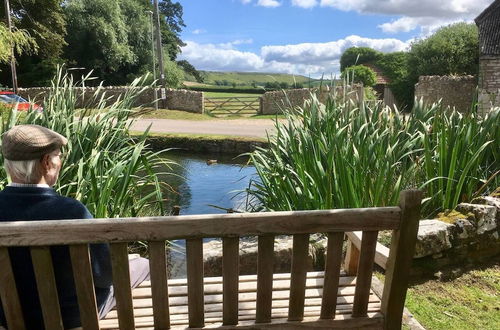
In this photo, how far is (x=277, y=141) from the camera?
13.4 ft

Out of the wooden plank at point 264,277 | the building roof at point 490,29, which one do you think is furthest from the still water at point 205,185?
the building roof at point 490,29

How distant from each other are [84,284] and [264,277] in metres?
0.58

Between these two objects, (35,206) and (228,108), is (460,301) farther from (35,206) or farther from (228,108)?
(228,108)

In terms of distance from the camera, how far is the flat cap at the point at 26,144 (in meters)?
1.51

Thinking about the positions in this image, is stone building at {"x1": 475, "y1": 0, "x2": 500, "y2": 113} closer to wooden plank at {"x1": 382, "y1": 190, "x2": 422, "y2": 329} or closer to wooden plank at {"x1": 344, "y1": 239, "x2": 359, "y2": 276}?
wooden plank at {"x1": 344, "y1": 239, "x2": 359, "y2": 276}

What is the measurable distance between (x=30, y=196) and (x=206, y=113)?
20.4 meters

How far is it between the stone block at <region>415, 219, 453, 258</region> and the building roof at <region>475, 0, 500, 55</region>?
1670 centimetres

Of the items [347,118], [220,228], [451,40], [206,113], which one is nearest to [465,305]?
[347,118]

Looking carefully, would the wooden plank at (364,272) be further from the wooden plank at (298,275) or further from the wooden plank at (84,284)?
the wooden plank at (84,284)

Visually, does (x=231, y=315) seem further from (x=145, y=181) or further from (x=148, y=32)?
(x=148, y=32)

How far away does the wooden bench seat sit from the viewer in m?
1.71

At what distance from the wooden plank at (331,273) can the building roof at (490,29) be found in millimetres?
18286

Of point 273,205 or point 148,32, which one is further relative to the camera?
point 148,32

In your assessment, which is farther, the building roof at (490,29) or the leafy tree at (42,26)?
the leafy tree at (42,26)
